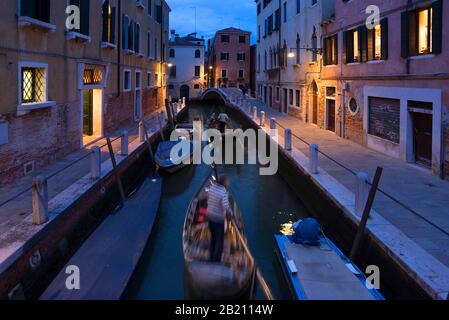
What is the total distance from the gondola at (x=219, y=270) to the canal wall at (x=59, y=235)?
1.88 meters

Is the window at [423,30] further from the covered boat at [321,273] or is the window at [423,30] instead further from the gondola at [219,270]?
the gondola at [219,270]

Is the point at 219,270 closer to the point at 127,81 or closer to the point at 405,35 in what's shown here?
the point at 405,35

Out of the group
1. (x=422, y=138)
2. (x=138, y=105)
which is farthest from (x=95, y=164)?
(x=138, y=105)

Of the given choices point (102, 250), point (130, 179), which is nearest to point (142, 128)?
point (130, 179)

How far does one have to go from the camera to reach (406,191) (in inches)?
307

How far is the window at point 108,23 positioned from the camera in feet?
46.9

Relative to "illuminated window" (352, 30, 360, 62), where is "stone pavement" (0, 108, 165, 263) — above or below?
below

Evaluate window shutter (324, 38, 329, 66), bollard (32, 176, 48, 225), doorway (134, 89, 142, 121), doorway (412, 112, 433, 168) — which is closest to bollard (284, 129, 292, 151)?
doorway (412, 112, 433, 168)

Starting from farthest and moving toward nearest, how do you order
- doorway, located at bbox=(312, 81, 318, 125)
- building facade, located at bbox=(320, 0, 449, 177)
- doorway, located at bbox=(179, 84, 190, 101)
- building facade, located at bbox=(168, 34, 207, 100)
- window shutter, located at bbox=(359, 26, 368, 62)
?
doorway, located at bbox=(179, 84, 190, 101)
building facade, located at bbox=(168, 34, 207, 100)
doorway, located at bbox=(312, 81, 318, 125)
window shutter, located at bbox=(359, 26, 368, 62)
building facade, located at bbox=(320, 0, 449, 177)

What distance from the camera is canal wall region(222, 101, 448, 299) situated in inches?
181

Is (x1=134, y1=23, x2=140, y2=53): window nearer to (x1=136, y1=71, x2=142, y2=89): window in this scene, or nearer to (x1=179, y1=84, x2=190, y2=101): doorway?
(x1=136, y1=71, x2=142, y2=89): window

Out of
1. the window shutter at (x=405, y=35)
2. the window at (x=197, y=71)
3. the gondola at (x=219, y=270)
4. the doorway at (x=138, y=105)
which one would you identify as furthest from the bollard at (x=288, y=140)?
the window at (x=197, y=71)

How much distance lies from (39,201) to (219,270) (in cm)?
277
